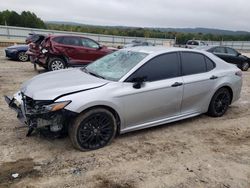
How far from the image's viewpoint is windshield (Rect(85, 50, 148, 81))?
4764mm

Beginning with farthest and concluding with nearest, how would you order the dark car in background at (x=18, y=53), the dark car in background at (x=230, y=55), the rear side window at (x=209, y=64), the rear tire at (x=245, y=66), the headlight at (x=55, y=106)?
the rear tire at (x=245, y=66), the dark car in background at (x=230, y=55), the dark car in background at (x=18, y=53), the rear side window at (x=209, y=64), the headlight at (x=55, y=106)

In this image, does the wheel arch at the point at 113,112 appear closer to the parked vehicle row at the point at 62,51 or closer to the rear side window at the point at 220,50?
the parked vehicle row at the point at 62,51

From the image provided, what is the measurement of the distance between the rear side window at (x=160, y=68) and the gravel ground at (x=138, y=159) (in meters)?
1.05

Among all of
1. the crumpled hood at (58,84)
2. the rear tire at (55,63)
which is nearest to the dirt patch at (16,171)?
the crumpled hood at (58,84)

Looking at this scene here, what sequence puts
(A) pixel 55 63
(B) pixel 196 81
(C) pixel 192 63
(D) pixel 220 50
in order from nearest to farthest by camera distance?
(B) pixel 196 81
(C) pixel 192 63
(A) pixel 55 63
(D) pixel 220 50

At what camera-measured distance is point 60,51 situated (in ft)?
35.3

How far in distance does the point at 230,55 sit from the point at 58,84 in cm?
1314

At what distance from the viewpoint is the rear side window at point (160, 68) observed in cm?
479

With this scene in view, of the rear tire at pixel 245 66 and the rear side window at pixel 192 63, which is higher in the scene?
the rear side window at pixel 192 63

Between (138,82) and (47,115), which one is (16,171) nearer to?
(47,115)

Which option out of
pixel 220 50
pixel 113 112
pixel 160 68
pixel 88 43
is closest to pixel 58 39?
pixel 88 43

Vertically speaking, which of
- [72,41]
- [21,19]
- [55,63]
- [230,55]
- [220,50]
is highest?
[21,19]

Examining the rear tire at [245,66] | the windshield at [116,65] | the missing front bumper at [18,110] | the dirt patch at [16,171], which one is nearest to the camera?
the dirt patch at [16,171]

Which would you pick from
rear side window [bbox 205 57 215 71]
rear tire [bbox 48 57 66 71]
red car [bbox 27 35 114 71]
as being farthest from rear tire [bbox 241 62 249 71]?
rear side window [bbox 205 57 215 71]
